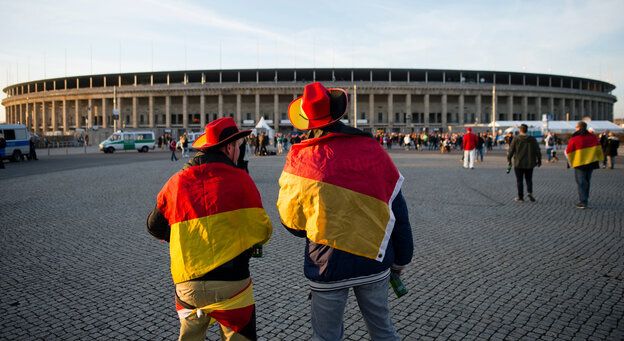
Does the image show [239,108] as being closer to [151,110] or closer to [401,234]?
[151,110]

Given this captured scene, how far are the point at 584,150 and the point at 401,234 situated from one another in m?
8.22

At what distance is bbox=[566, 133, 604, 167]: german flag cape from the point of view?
338 inches

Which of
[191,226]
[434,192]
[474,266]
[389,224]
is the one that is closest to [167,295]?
[191,226]

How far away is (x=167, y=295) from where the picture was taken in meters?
4.13

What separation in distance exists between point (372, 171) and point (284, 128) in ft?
238

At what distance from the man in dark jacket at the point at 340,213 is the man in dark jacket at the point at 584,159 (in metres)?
7.92

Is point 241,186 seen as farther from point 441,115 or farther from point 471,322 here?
point 441,115

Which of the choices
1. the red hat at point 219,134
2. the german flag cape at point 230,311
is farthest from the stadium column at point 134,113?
the german flag cape at point 230,311

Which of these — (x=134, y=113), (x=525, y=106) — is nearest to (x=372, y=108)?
(x=525, y=106)

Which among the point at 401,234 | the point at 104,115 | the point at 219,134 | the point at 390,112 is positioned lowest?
the point at 401,234

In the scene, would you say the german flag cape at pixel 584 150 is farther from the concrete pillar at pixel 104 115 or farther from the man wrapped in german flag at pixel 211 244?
the concrete pillar at pixel 104 115

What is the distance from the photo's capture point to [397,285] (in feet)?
7.87

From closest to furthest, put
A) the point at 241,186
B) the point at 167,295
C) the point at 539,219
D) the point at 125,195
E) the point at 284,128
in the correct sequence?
the point at 241,186, the point at 167,295, the point at 539,219, the point at 125,195, the point at 284,128

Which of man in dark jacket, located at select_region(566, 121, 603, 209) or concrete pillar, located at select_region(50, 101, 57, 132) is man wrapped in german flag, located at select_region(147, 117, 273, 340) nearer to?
man in dark jacket, located at select_region(566, 121, 603, 209)
